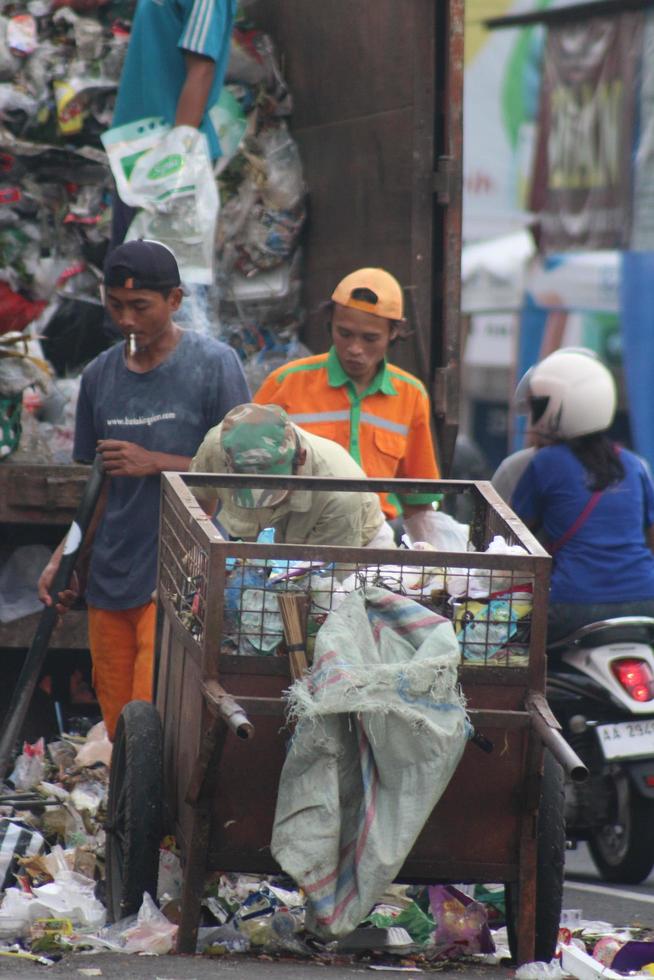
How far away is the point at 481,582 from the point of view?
4.17 metres

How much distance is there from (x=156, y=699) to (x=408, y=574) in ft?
3.41

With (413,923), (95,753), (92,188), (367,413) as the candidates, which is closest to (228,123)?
(92,188)

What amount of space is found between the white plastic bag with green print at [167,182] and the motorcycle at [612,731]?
2.12 meters

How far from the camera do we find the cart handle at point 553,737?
12.4 feet

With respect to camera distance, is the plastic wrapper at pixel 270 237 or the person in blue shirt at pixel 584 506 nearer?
the person in blue shirt at pixel 584 506

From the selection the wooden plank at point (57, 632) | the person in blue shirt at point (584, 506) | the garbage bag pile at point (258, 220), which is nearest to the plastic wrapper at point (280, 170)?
the garbage bag pile at point (258, 220)

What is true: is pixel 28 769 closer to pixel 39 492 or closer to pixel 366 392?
pixel 39 492

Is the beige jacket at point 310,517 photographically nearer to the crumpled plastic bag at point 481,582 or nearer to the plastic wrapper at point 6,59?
the crumpled plastic bag at point 481,582

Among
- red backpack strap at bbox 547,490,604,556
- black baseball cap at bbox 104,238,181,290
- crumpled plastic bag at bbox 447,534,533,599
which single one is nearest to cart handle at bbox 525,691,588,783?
crumpled plastic bag at bbox 447,534,533,599

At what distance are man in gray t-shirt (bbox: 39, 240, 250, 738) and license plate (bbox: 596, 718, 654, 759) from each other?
1.44 meters

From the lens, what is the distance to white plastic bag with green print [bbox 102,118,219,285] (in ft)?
23.0

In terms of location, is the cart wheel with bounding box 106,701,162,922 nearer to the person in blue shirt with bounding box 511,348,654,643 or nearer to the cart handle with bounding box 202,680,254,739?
the cart handle with bounding box 202,680,254,739

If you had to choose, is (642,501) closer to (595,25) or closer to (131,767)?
(131,767)

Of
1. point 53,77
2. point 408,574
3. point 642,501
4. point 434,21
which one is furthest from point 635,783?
point 53,77
